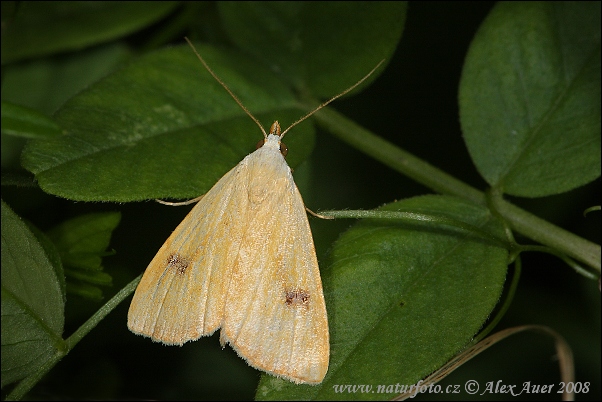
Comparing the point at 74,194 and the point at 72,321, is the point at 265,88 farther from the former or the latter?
the point at 72,321

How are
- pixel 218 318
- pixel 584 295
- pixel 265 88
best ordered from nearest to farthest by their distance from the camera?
1. pixel 218 318
2. pixel 265 88
3. pixel 584 295

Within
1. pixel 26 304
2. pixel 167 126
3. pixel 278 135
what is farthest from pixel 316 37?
pixel 26 304

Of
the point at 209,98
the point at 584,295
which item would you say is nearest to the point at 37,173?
the point at 209,98

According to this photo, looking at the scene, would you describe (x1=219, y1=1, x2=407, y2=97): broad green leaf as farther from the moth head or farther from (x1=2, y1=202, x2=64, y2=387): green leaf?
(x1=2, y1=202, x2=64, y2=387): green leaf

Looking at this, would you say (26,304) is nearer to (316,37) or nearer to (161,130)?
(161,130)

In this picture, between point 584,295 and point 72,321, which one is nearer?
Answer: point 72,321
